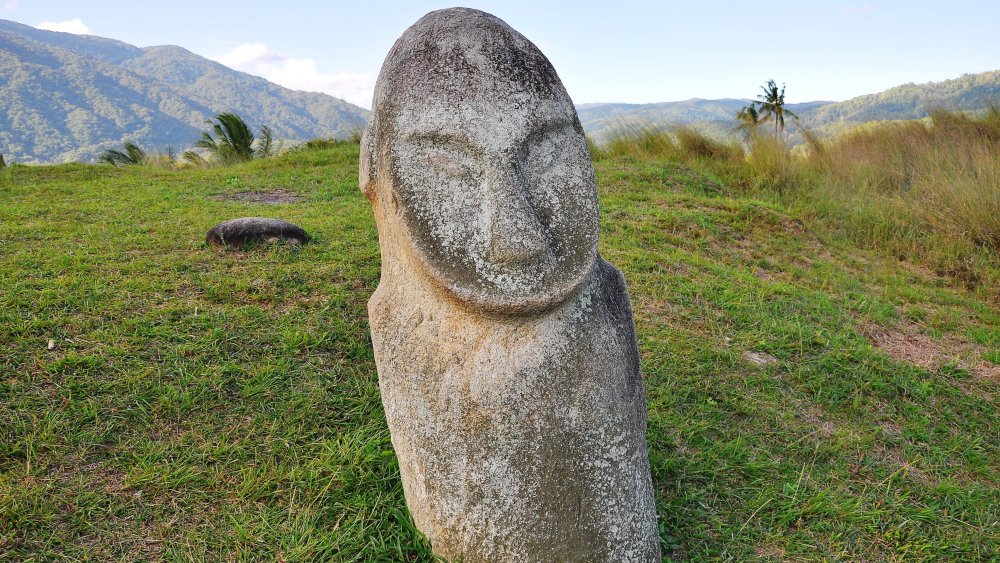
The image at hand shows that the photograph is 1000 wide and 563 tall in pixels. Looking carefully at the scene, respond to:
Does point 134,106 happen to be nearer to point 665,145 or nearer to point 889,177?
point 665,145

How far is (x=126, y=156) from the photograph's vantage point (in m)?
11.9

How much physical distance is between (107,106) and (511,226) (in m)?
87.0

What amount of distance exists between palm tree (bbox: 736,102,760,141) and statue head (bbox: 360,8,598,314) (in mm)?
8086

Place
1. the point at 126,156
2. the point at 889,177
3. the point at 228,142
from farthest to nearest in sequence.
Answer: the point at 126,156 → the point at 228,142 → the point at 889,177

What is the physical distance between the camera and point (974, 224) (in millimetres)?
6188

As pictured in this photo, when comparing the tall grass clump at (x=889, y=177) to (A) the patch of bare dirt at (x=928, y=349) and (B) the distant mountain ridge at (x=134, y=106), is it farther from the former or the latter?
(B) the distant mountain ridge at (x=134, y=106)

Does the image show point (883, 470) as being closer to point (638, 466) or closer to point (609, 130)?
point (638, 466)

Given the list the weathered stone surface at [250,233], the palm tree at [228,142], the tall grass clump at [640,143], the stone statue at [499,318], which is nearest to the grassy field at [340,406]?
the weathered stone surface at [250,233]

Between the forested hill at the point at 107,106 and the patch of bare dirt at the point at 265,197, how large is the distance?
32219 mm

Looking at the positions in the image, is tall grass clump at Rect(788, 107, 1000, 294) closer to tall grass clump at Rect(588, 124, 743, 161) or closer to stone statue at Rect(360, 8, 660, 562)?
tall grass clump at Rect(588, 124, 743, 161)

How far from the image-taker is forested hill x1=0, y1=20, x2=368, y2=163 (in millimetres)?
58594

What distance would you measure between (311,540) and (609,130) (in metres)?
9.01

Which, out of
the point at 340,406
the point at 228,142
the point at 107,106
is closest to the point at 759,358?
the point at 340,406

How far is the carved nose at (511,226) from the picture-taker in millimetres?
1602
